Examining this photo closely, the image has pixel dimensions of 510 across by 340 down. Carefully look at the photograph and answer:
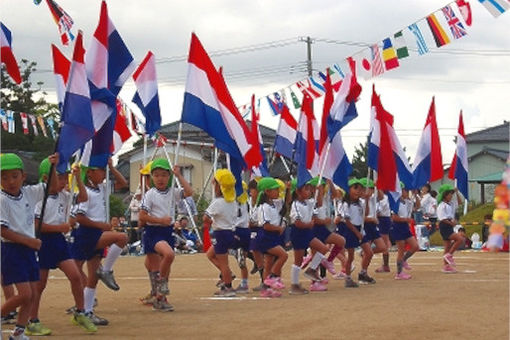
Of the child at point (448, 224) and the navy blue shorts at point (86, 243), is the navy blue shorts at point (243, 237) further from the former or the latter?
the child at point (448, 224)

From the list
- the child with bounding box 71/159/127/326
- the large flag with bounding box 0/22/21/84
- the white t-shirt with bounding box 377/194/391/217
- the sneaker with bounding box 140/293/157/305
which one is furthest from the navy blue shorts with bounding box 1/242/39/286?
the white t-shirt with bounding box 377/194/391/217

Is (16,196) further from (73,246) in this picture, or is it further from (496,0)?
(496,0)

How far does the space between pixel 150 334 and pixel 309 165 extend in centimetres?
670

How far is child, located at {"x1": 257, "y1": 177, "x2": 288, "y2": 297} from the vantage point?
15359mm

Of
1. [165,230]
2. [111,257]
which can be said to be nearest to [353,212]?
[165,230]

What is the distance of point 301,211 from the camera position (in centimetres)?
1579

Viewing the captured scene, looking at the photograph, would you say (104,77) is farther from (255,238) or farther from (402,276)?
(402,276)

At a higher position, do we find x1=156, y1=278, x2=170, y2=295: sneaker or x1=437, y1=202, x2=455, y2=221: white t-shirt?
x1=437, y1=202, x2=455, y2=221: white t-shirt

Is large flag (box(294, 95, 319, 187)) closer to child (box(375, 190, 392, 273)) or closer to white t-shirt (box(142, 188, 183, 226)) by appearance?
child (box(375, 190, 392, 273))

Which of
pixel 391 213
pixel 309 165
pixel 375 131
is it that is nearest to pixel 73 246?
pixel 309 165

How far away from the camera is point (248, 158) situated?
540 inches

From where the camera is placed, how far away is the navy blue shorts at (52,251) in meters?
10.6

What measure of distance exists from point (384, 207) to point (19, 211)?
11041mm

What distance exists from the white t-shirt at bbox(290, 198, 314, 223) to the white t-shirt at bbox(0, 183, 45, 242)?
22.0 ft
